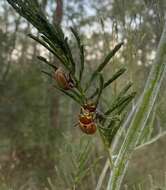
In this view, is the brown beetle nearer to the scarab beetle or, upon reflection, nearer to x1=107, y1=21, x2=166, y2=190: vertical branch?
the scarab beetle

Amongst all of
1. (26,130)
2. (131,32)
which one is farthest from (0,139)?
(131,32)

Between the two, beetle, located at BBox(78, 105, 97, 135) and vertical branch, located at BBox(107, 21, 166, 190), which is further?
vertical branch, located at BBox(107, 21, 166, 190)

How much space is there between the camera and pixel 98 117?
40.8 inches

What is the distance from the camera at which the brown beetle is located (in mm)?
972

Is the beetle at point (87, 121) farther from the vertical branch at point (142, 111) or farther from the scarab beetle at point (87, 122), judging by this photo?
the vertical branch at point (142, 111)

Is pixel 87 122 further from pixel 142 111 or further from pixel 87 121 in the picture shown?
pixel 142 111

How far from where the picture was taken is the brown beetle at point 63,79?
0.97m

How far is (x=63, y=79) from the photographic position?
98 cm

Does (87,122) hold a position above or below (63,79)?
below

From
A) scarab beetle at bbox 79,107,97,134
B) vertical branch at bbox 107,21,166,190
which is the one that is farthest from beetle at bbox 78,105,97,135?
vertical branch at bbox 107,21,166,190

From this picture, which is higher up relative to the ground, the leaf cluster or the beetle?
the leaf cluster

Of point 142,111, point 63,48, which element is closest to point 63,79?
point 63,48

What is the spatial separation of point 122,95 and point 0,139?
6.67 metres

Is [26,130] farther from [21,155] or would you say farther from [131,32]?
[131,32]
